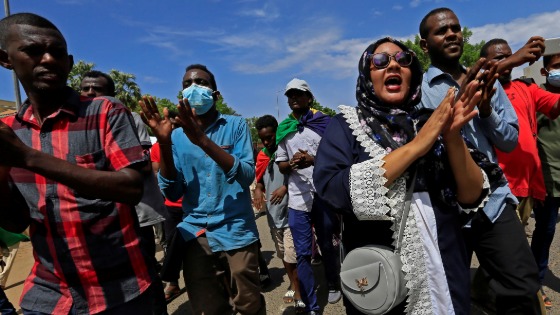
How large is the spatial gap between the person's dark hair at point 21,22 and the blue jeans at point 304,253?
2867 mm

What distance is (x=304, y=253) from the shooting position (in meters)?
3.84

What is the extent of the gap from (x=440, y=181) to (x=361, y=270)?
1.91ft

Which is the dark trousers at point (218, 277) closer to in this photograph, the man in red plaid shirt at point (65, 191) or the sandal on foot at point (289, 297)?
the man in red plaid shirt at point (65, 191)

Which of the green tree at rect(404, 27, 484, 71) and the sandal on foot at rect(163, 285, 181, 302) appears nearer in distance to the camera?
the sandal on foot at rect(163, 285, 181, 302)

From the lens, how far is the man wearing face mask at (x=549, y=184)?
363 cm

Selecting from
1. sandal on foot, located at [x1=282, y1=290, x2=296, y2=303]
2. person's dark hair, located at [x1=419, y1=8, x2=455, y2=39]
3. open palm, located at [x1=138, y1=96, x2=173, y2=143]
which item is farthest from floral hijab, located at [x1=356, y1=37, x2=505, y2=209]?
sandal on foot, located at [x1=282, y1=290, x2=296, y2=303]

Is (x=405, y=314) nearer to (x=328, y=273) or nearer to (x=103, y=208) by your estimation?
(x=103, y=208)

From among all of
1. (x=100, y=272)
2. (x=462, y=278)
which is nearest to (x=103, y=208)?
(x=100, y=272)

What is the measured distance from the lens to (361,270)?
67.1 inches

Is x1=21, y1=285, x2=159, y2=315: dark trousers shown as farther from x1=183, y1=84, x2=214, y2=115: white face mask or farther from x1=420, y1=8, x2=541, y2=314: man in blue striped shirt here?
x1=420, y1=8, x2=541, y2=314: man in blue striped shirt

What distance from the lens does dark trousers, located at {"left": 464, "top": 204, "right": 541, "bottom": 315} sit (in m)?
2.19

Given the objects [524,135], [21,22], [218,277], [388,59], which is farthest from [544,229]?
[21,22]

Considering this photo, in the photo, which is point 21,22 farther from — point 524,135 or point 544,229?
point 544,229

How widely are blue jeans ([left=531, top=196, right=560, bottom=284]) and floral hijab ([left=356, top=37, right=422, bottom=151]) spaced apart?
2.50 m
